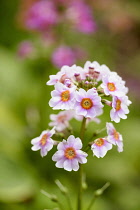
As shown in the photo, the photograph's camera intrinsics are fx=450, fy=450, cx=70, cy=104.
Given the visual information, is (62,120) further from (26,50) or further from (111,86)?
(26,50)

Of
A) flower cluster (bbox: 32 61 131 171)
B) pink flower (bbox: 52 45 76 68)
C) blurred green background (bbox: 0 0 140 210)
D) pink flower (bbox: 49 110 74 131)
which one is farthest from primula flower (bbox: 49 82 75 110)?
pink flower (bbox: 52 45 76 68)

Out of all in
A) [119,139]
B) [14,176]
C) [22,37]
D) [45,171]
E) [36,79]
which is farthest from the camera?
[22,37]

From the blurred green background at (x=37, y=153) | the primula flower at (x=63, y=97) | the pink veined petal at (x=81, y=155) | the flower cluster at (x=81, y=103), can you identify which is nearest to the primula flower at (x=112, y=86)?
the flower cluster at (x=81, y=103)

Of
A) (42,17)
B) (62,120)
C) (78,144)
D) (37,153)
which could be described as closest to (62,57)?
(42,17)

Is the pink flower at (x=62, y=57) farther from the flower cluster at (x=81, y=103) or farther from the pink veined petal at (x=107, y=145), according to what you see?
the pink veined petal at (x=107, y=145)

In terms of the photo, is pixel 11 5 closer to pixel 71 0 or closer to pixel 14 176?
pixel 71 0

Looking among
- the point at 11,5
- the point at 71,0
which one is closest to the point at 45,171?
the point at 71,0
